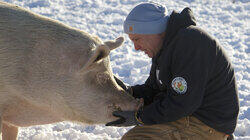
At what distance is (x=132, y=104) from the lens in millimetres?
4113

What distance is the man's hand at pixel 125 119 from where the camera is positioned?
Result: 3906 millimetres

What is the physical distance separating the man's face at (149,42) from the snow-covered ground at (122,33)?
72.4 inches

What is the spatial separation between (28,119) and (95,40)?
3.83ft

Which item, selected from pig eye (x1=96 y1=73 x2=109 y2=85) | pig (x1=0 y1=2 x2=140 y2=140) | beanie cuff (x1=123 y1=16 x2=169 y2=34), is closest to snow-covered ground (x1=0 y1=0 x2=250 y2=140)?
pig (x1=0 y1=2 x2=140 y2=140)

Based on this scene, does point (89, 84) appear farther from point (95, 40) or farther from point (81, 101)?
point (95, 40)

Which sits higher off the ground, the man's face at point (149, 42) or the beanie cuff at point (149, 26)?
the beanie cuff at point (149, 26)

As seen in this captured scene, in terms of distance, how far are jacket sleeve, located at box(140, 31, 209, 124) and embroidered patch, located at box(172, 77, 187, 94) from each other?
2 centimetres

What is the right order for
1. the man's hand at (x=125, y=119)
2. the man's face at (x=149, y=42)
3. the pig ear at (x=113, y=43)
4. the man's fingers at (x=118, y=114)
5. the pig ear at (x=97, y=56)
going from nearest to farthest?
the pig ear at (x=97, y=56)
the man's face at (x=149, y=42)
the man's hand at (x=125, y=119)
the man's fingers at (x=118, y=114)
the pig ear at (x=113, y=43)

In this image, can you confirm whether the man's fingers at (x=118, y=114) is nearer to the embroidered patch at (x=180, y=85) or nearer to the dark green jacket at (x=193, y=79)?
the dark green jacket at (x=193, y=79)

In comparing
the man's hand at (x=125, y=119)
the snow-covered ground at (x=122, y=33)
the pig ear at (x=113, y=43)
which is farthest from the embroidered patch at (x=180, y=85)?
the snow-covered ground at (x=122, y=33)

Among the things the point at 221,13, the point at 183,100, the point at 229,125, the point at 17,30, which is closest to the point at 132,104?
the point at 183,100

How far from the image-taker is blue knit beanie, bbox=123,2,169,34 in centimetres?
369

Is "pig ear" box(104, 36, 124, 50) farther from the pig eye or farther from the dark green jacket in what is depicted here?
the dark green jacket

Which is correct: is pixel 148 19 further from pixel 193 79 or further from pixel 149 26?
pixel 193 79
